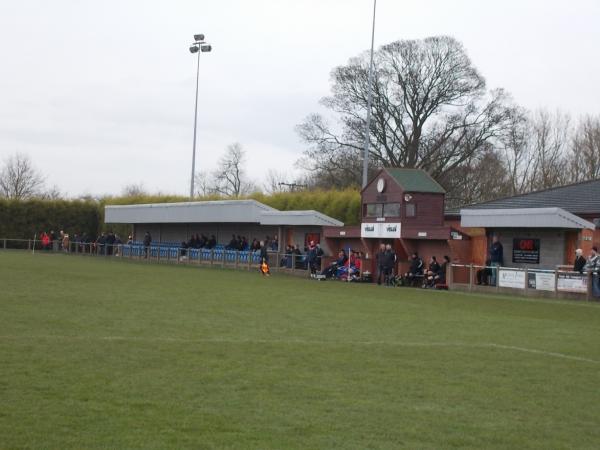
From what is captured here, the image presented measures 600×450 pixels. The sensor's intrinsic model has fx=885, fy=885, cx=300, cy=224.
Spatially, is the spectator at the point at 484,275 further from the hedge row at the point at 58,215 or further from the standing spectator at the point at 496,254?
the hedge row at the point at 58,215

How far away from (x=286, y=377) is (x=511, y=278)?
20.0 meters

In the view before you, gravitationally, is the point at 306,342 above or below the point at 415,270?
below

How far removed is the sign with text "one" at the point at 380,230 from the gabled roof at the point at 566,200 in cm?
506

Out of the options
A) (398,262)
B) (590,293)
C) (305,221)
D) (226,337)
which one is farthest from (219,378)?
(305,221)

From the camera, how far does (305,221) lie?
41594mm

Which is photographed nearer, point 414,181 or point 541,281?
point 541,281

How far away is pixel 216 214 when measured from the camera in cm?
5038

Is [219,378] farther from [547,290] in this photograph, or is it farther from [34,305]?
[547,290]

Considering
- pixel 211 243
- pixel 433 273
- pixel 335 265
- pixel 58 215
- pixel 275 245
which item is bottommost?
pixel 433 273

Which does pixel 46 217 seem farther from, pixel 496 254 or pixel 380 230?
pixel 496 254

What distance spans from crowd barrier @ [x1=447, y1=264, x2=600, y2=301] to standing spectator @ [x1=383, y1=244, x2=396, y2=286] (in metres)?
2.83

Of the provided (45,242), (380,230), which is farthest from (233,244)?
(45,242)

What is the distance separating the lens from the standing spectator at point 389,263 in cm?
3381

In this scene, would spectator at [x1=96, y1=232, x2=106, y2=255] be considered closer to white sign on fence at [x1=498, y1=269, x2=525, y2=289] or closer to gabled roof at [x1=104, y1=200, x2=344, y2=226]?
gabled roof at [x1=104, y1=200, x2=344, y2=226]
